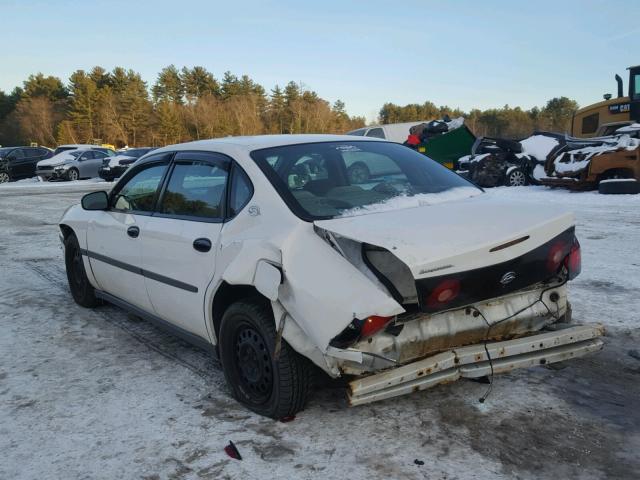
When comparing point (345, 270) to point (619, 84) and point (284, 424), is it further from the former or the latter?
point (619, 84)

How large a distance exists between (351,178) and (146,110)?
72.9m

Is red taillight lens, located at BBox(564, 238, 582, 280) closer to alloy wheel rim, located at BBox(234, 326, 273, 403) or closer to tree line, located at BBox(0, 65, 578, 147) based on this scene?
alloy wheel rim, located at BBox(234, 326, 273, 403)

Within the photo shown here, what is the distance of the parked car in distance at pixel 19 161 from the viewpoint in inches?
1007

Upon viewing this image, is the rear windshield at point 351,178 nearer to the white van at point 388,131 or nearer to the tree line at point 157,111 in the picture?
the white van at point 388,131

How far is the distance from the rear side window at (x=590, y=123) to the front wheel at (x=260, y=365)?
18444 mm

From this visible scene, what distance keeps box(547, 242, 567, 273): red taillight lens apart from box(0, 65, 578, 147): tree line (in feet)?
213

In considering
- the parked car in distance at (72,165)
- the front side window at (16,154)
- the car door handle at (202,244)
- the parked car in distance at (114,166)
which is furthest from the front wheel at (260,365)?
the front side window at (16,154)

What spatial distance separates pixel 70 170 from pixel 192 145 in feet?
81.3

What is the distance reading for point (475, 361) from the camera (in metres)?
2.66

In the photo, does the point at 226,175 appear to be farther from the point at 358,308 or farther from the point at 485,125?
the point at 485,125

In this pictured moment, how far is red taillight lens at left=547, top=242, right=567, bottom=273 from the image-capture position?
9.32ft

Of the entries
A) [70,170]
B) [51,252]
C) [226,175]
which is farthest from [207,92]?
[226,175]

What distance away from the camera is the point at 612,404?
2.93 meters

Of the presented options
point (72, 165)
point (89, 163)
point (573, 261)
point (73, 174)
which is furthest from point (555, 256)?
point (89, 163)
